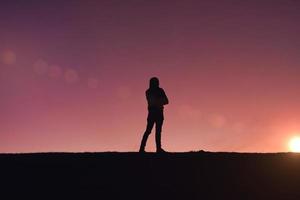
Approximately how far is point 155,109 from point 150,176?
2902 mm

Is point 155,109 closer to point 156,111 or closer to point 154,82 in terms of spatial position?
point 156,111

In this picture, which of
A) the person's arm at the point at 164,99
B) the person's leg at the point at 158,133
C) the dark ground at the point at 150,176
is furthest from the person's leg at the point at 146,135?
the person's arm at the point at 164,99

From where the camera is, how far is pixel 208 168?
16.0 meters

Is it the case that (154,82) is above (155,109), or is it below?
above

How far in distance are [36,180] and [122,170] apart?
2.54 m

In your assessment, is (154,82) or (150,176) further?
(154,82)

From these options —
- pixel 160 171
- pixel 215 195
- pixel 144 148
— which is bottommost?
pixel 215 195

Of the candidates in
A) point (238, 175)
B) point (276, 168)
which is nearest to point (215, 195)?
point (238, 175)

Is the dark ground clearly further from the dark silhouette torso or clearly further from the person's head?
the person's head

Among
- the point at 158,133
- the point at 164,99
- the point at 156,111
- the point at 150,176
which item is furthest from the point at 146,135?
the point at 150,176

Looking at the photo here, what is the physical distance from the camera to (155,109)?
17406 mm

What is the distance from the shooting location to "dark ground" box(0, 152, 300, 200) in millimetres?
14094

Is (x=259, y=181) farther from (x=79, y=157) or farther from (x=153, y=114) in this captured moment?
(x=79, y=157)

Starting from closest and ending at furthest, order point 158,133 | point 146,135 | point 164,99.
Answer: point 164,99
point 158,133
point 146,135
